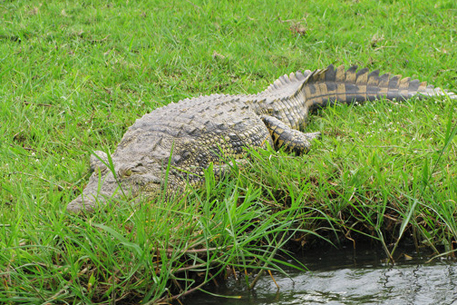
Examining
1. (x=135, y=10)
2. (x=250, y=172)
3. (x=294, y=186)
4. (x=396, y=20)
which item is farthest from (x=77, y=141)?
(x=396, y=20)

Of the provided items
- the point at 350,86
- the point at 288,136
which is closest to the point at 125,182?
the point at 288,136

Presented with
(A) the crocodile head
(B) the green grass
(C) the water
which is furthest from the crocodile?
(C) the water

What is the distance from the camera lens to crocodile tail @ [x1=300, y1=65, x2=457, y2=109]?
17.2ft

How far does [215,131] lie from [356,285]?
1.83 m

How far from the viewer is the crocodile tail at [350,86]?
206 inches

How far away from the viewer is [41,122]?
4.65 meters

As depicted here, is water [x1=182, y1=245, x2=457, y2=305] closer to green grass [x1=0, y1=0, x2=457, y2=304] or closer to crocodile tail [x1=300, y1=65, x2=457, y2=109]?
green grass [x1=0, y1=0, x2=457, y2=304]

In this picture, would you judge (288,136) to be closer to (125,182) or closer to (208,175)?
(208,175)

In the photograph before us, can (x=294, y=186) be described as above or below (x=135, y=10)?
below

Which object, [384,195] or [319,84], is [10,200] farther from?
[319,84]

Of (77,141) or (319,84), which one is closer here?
(77,141)

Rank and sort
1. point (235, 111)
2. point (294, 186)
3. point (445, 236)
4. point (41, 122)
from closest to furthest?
point (445, 236), point (294, 186), point (235, 111), point (41, 122)

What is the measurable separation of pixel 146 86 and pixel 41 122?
52.5 inches

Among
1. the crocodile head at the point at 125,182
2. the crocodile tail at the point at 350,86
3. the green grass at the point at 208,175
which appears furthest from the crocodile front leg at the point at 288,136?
the crocodile head at the point at 125,182
